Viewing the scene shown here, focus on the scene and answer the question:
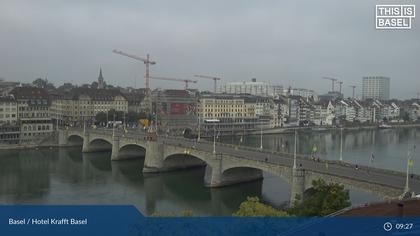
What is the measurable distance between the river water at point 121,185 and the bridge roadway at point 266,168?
83 centimetres

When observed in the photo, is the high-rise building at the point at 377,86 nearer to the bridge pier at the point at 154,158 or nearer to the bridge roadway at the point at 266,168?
the bridge roadway at the point at 266,168

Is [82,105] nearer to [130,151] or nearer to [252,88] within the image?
[130,151]

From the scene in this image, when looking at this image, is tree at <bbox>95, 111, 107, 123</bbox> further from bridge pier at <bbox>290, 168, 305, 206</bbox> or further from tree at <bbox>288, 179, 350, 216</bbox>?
tree at <bbox>288, 179, 350, 216</bbox>

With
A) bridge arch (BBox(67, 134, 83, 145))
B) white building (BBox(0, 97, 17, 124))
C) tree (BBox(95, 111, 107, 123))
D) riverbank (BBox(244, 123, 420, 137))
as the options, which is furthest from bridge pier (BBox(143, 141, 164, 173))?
riverbank (BBox(244, 123, 420, 137))

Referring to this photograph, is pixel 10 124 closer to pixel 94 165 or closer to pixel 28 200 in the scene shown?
pixel 94 165

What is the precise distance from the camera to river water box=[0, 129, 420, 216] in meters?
25.2

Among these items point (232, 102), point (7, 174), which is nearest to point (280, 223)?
point (7, 174)

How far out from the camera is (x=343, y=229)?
6871mm

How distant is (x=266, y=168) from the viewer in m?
25.0

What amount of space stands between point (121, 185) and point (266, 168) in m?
9.83

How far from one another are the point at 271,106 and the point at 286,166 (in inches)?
2374

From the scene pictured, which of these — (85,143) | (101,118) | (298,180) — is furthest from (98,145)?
(298,180)

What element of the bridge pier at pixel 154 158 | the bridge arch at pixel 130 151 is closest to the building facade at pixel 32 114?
the bridge arch at pixel 130 151

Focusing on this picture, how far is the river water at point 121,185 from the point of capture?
25.2 metres
